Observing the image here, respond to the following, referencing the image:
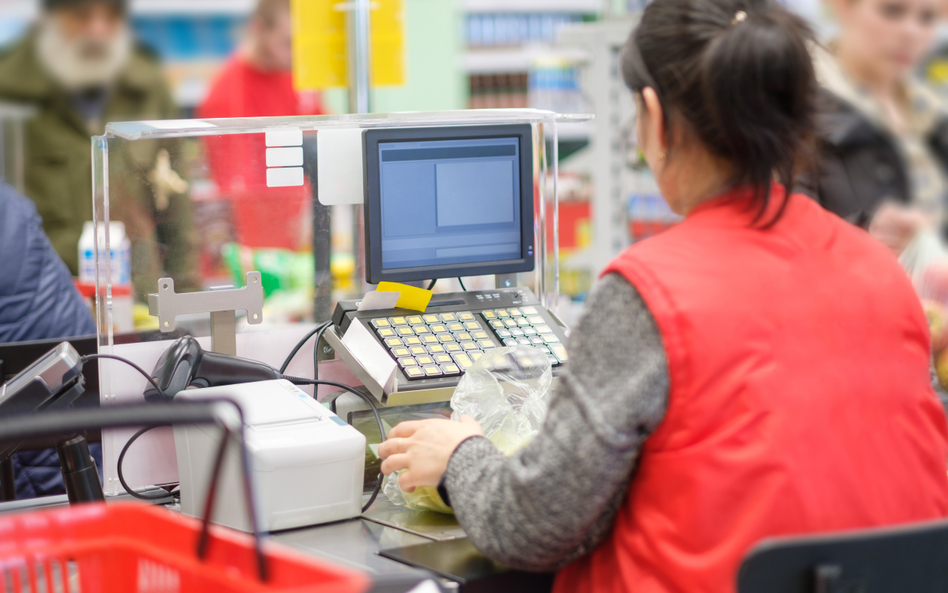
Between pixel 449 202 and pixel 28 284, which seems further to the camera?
pixel 28 284

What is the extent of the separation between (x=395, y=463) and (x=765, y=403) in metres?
0.50

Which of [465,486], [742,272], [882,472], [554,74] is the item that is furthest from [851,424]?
[554,74]

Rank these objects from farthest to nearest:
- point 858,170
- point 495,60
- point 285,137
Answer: point 495,60, point 858,170, point 285,137

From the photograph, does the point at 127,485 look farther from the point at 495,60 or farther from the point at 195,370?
the point at 495,60

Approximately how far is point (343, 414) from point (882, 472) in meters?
0.81

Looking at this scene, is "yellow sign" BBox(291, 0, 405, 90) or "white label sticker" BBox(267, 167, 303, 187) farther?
"yellow sign" BBox(291, 0, 405, 90)

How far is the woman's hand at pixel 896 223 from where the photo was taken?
8.79 feet

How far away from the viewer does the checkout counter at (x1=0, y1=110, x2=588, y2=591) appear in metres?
1.52

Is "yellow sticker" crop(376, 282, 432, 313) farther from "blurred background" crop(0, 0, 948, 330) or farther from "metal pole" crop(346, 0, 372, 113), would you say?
"metal pole" crop(346, 0, 372, 113)

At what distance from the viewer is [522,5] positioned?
5566 millimetres

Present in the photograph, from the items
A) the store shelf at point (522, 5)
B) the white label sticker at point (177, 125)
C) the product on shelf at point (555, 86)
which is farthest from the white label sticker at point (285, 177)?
the store shelf at point (522, 5)

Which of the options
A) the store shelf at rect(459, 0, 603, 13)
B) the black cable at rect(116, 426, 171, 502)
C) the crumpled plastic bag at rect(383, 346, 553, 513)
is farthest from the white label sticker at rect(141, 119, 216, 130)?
the store shelf at rect(459, 0, 603, 13)

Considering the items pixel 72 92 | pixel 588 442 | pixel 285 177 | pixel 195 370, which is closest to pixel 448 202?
pixel 285 177

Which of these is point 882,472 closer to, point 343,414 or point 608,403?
point 608,403
